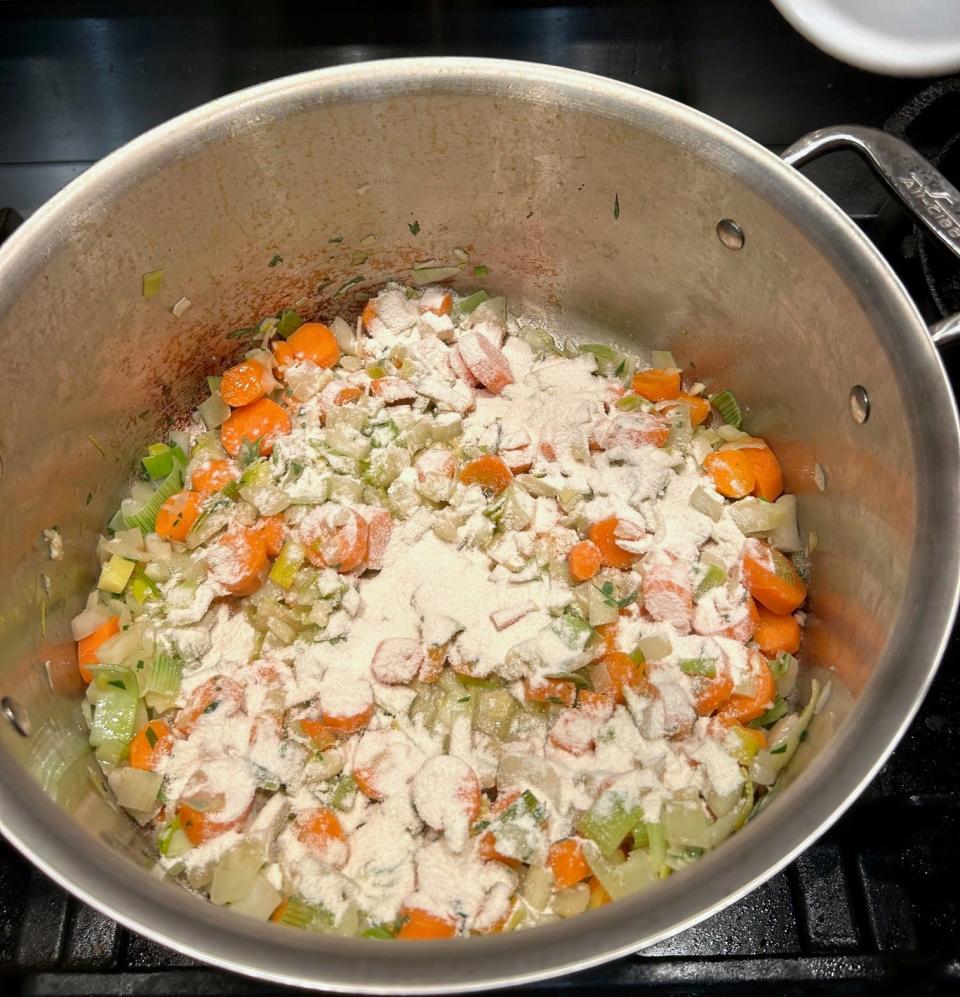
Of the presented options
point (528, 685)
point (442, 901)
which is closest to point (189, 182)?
point (528, 685)

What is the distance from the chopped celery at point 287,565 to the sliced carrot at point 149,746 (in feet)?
1.06

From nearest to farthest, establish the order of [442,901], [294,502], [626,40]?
1. [442,901]
2. [294,502]
3. [626,40]

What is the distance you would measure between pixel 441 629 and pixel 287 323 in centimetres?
82

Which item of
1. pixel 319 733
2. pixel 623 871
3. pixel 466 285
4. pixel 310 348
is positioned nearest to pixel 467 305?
pixel 466 285

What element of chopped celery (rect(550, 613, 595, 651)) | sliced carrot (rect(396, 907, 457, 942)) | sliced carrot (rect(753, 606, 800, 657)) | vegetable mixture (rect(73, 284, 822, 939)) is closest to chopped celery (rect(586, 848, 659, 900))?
vegetable mixture (rect(73, 284, 822, 939))

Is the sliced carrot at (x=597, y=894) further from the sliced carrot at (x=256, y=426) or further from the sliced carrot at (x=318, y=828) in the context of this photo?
the sliced carrot at (x=256, y=426)

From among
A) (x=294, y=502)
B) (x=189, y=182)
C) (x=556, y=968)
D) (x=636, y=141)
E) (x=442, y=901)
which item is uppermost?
(x=636, y=141)

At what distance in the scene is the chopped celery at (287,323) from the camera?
188 cm

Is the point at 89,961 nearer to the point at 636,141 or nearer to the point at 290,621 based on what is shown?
the point at 290,621

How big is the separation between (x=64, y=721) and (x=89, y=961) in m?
0.37

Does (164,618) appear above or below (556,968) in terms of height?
below

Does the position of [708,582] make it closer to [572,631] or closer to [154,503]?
[572,631]

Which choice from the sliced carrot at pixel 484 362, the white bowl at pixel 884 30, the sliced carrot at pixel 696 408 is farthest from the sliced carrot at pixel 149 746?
the white bowl at pixel 884 30

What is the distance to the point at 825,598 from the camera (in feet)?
4.96
